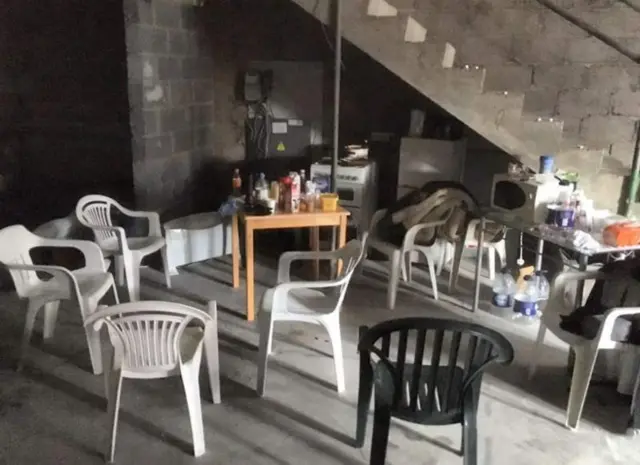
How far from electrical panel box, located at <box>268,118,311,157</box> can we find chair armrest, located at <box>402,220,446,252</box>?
185 cm

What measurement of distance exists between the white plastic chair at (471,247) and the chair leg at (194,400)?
218 cm

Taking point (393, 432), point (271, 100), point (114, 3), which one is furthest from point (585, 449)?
point (114, 3)

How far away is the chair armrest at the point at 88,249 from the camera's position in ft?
11.2

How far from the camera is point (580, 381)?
2.71m

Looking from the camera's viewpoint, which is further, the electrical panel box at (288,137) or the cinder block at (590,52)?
the electrical panel box at (288,137)

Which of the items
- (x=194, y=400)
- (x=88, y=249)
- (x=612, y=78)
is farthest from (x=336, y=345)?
(x=612, y=78)

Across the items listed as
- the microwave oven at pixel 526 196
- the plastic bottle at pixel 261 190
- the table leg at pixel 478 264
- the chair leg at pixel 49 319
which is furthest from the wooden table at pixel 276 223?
the chair leg at pixel 49 319

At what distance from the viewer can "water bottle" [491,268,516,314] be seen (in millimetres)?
4016

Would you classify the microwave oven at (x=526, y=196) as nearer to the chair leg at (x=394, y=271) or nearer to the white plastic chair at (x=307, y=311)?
the chair leg at (x=394, y=271)

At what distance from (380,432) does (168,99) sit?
333cm

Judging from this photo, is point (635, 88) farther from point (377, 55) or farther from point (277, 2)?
point (277, 2)

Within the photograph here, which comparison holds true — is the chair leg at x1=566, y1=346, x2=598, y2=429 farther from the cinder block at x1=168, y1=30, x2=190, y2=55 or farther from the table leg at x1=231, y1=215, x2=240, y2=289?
the cinder block at x1=168, y1=30, x2=190, y2=55

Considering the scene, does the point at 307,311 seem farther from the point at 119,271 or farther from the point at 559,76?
the point at 559,76

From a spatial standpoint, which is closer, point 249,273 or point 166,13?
point 249,273
